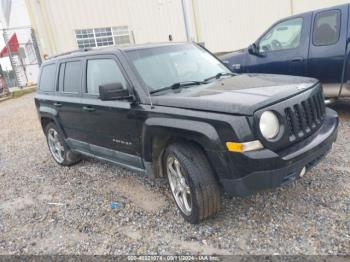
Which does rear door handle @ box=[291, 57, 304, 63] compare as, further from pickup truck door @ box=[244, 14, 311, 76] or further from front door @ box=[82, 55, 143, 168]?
front door @ box=[82, 55, 143, 168]

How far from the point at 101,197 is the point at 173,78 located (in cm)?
180

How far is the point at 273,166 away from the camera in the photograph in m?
2.59

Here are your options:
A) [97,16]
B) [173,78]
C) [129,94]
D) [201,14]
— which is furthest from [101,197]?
[201,14]

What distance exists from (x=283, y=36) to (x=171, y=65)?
3.37 metres

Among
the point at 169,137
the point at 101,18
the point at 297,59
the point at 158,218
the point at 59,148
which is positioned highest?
the point at 101,18

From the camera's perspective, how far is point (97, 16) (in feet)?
55.7

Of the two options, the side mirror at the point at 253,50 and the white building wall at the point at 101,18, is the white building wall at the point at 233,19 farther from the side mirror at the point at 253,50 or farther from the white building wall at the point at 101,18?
the side mirror at the point at 253,50

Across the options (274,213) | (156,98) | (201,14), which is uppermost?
(201,14)

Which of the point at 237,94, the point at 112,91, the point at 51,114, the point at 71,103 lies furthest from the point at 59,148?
the point at 237,94

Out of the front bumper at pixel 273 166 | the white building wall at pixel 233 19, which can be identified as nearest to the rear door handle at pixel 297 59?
the front bumper at pixel 273 166

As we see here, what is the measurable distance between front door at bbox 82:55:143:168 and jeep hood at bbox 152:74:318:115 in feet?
1.50

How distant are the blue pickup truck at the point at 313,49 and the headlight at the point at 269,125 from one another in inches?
101

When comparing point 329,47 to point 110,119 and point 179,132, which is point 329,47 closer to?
point 179,132

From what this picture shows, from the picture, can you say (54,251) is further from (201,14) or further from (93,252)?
(201,14)
